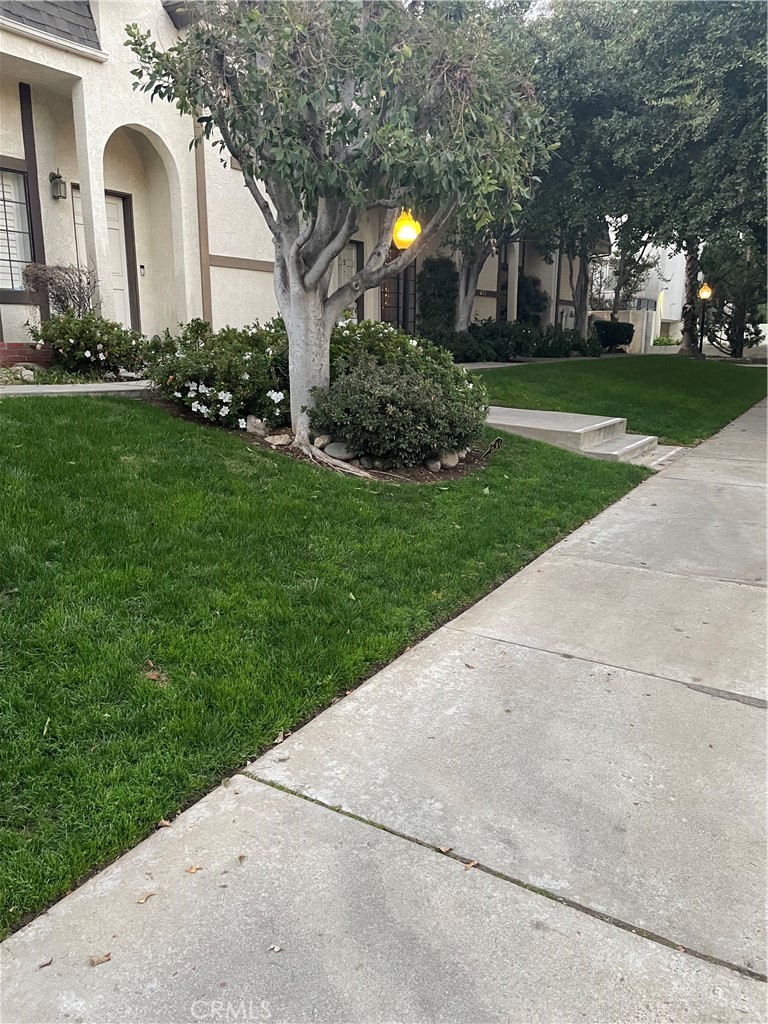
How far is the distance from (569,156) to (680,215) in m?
2.52

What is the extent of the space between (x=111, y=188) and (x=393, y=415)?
24.1 ft

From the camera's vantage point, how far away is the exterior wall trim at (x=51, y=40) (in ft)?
28.2

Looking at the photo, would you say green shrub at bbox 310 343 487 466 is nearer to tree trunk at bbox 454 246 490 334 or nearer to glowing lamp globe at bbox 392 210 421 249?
glowing lamp globe at bbox 392 210 421 249

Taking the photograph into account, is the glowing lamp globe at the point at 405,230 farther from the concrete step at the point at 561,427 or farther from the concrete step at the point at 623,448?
the concrete step at the point at 623,448

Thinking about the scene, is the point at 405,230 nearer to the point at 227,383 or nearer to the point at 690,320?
the point at 227,383

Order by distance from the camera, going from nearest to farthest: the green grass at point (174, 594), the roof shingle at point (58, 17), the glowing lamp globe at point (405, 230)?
1. the green grass at point (174, 594)
2. the roof shingle at point (58, 17)
3. the glowing lamp globe at point (405, 230)

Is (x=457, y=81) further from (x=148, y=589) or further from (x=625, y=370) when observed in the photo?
(x=625, y=370)

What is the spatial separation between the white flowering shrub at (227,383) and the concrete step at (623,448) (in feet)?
12.1

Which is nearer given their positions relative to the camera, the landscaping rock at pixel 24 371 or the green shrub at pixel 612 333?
the landscaping rock at pixel 24 371

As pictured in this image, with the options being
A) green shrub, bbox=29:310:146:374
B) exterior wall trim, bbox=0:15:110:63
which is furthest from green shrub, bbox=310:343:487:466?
exterior wall trim, bbox=0:15:110:63

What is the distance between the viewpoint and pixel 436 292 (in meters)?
18.5

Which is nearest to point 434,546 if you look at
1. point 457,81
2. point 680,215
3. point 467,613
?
point 467,613

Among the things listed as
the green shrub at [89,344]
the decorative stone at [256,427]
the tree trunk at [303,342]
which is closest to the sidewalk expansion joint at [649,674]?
the tree trunk at [303,342]

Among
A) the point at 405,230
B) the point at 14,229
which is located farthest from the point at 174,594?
the point at 14,229
